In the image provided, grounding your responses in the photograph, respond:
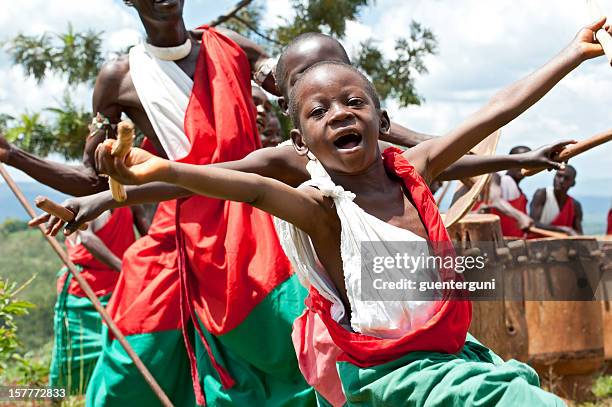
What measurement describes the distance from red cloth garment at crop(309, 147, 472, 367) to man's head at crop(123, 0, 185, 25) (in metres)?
1.83

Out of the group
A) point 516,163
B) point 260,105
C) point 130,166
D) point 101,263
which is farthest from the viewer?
point 101,263

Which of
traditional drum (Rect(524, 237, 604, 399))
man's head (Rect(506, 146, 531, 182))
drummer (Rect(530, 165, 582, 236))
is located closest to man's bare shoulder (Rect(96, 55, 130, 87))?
traditional drum (Rect(524, 237, 604, 399))

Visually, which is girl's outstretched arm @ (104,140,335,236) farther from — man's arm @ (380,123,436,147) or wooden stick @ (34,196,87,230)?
man's arm @ (380,123,436,147)

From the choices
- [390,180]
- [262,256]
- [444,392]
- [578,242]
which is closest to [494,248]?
[578,242]

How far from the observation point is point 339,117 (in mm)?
3066

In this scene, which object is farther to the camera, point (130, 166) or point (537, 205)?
point (537, 205)

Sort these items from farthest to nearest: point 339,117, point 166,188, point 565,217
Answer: point 565,217 < point 166,188 < point 339,117

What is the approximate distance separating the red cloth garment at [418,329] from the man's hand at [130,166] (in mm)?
843

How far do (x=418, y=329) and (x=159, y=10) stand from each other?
7.65 ft

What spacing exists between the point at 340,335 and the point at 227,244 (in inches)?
56.8

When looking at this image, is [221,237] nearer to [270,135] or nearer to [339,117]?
[339,117]

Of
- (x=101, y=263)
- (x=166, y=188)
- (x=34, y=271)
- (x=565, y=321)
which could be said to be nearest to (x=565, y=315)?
(x=565, y=321)

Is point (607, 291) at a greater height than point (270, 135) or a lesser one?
lesser

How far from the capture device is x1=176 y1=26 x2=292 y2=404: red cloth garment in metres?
4.39
